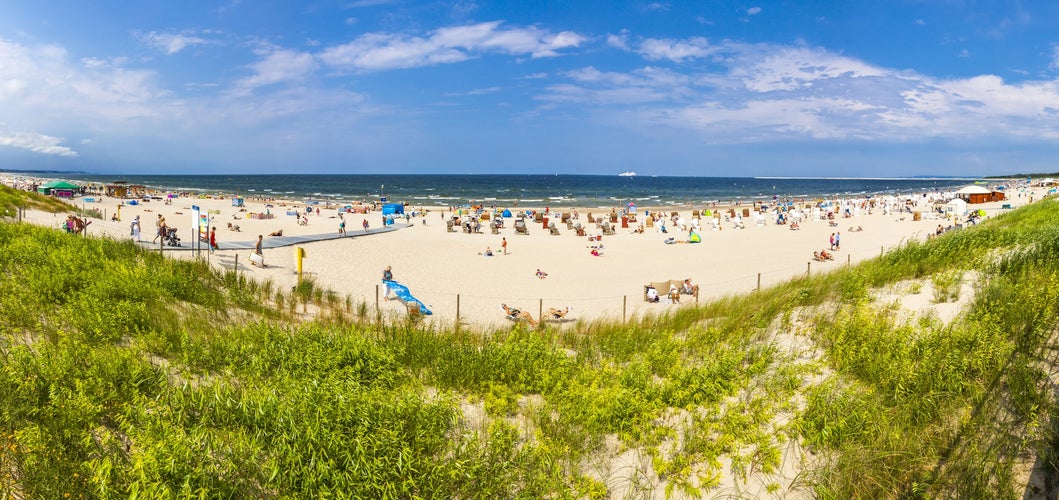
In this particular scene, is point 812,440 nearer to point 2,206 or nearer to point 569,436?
point 569,436

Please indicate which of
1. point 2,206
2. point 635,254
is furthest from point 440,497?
point 2,206

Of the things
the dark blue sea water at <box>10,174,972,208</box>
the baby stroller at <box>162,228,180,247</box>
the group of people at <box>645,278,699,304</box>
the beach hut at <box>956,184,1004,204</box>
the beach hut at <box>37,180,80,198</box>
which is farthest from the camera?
the dark blue sea water at <box>10,174,972,208</box>

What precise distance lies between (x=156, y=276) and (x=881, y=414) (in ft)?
33.9

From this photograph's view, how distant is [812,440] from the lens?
471cm

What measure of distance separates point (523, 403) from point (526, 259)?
1771cm

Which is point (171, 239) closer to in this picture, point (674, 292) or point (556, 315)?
point (556, 315)

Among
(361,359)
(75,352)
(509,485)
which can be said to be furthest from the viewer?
(361,359)

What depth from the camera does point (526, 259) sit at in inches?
912

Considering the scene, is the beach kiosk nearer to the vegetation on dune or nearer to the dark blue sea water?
the dark blue sea water

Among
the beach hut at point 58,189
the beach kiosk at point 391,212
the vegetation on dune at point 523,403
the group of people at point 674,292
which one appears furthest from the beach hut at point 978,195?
the beach hut at point 58,189

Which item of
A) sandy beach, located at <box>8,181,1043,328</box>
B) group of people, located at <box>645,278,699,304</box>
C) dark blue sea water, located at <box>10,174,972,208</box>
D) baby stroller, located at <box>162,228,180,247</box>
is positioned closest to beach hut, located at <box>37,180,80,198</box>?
sandy beach, located at <box>8,181,1043,328</box>

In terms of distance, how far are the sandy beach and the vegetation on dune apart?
3452 millimetres

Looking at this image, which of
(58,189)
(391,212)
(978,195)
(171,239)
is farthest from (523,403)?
(978,195)

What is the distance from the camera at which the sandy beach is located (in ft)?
49.8
